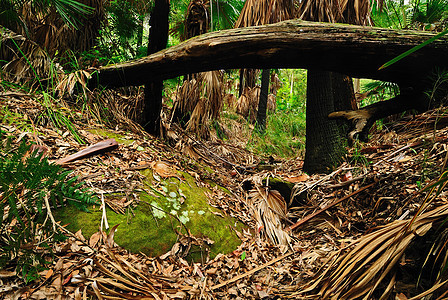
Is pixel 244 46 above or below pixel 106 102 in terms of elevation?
above

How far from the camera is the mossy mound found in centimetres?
158

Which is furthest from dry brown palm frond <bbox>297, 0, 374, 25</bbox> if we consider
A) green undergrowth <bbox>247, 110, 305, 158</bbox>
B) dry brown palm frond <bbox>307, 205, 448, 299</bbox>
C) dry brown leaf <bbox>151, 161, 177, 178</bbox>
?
green undergrowth <bbox>247, 110, 305, 158</bbox>

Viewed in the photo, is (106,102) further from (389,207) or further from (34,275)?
(389,207)

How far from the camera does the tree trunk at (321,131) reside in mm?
2879

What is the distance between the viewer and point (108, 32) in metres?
3.87

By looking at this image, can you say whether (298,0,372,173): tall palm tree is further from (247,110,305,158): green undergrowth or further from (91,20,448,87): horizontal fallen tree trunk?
(247,110,305,158): green undergrowth

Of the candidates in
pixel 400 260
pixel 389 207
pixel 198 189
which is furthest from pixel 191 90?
pixel 400 260

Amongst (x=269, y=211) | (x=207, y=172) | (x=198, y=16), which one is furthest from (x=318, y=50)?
(x=198, y=16)

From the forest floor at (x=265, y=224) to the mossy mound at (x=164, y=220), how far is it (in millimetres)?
65

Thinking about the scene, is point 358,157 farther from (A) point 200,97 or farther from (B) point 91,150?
(B) point 91,150

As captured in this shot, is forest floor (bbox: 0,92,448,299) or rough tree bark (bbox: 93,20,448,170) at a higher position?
rough tree bark (bbox: 93,20,448,170)

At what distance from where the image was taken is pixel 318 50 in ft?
7.30

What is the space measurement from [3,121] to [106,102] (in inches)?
44.4

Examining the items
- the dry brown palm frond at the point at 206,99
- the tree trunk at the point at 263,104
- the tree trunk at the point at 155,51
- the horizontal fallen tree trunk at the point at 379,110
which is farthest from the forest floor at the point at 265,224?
the tree trunk at the point at 263,104
